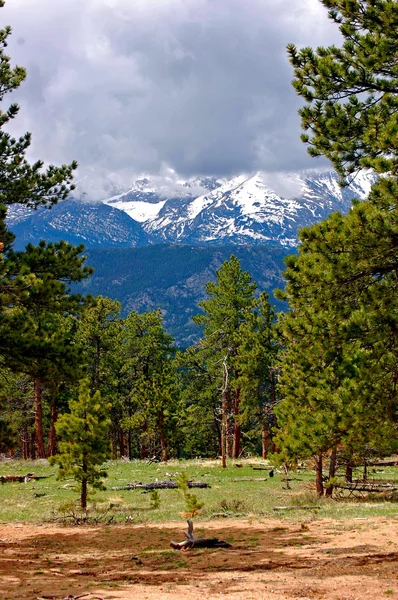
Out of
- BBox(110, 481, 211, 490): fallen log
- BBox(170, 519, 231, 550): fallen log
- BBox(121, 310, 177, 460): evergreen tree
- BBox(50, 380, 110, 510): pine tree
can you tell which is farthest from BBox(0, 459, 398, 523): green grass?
BBox(121, 310, 177, 460): evergreen tree

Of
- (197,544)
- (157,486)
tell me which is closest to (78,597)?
(197,544)

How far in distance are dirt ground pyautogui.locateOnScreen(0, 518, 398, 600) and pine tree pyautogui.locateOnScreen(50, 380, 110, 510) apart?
213 centimetres

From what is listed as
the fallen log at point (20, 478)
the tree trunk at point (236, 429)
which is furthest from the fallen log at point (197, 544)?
the tree trunk at point (236, 429)

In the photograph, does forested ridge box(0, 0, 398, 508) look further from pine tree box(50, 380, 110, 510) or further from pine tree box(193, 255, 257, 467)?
pine tree box(193, 255, 257, 467)

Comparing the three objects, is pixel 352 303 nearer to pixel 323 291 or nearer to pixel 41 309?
pixel 323 291

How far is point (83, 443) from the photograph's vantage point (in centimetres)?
1777

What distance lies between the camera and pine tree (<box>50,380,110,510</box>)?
1756cm

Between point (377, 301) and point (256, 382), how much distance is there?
3066 centimetres

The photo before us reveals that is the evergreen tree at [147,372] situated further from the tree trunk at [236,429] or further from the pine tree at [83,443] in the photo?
the pine tree at [83,443]

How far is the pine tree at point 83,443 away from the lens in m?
17.6

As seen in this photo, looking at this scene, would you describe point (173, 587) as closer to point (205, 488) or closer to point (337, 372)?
point (337, 372)

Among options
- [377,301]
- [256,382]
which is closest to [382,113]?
[377,301]

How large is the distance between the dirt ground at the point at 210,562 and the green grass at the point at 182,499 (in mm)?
1712

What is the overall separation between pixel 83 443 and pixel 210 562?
26.1 feet
